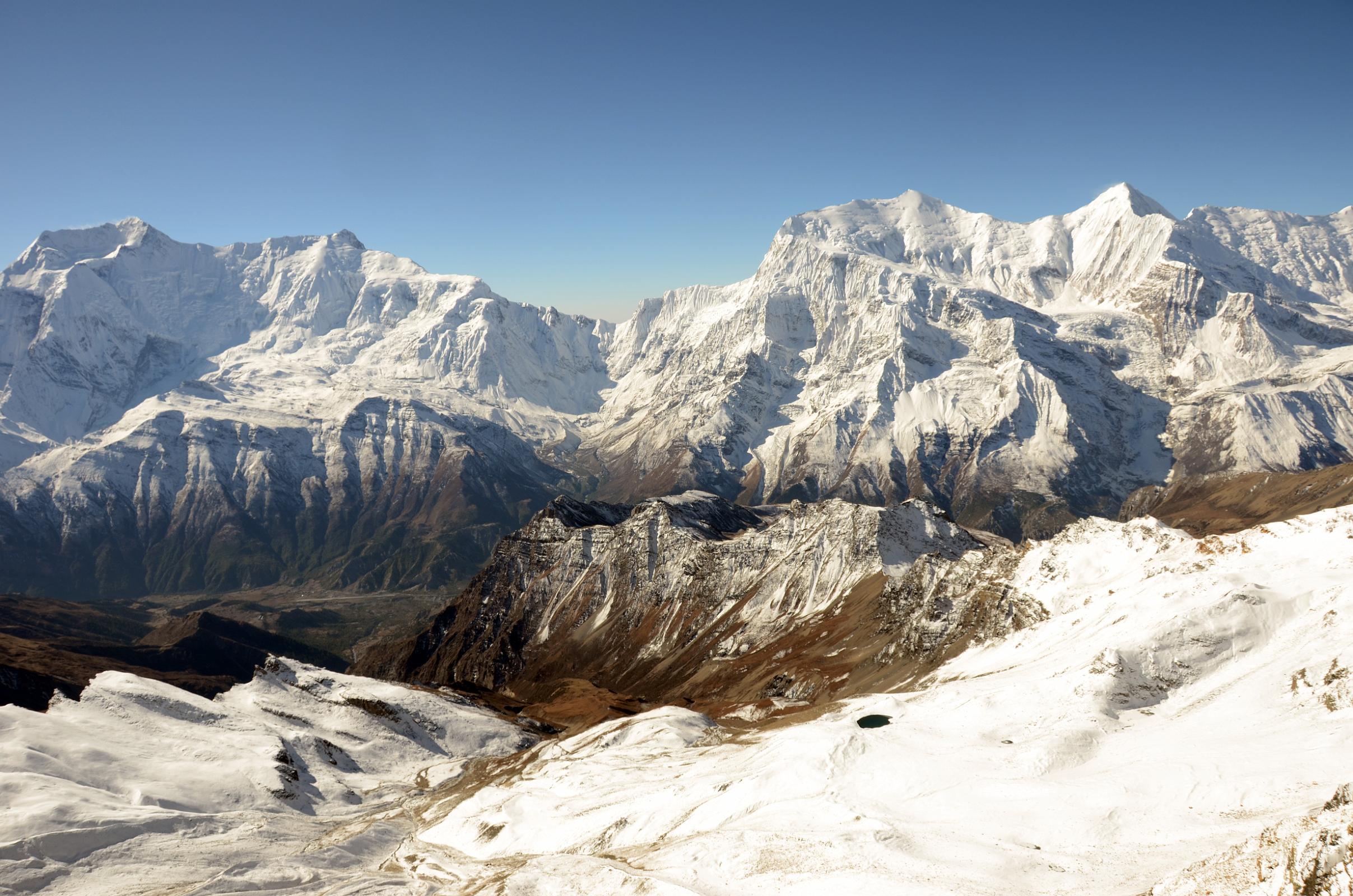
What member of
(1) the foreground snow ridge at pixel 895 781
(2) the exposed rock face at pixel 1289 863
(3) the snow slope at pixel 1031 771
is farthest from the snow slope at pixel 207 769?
(2) the exposed rock face at pixel 1289 863

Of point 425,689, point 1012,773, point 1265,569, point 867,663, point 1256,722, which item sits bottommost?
point 425,689

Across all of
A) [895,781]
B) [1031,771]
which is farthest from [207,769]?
[1031,771]

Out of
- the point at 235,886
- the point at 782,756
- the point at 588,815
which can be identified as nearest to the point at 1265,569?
the point at 782,756

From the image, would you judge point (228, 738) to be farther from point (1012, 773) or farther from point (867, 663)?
point (1012, 773)

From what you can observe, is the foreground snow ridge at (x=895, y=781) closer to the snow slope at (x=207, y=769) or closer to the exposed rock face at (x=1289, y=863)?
the exposed rock face at (x=1289, y=863)

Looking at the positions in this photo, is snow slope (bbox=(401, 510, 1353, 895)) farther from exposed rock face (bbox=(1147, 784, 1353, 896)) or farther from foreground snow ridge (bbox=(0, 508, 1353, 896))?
exposed rock face (bbox=(1147, 784, 1353, 896))

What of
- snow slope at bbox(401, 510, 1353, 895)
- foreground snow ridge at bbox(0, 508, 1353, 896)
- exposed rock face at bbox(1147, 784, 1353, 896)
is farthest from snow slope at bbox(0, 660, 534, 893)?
exposed rock face at bbox(1147, 784, 1353, 896)

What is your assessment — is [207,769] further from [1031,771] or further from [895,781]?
[1031,771]

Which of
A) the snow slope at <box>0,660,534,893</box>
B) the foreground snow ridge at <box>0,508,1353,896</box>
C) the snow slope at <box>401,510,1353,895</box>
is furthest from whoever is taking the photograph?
the snow slope at <box>0,660,534,893</box>
